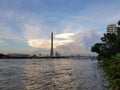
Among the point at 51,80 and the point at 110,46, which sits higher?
the point at 110,46

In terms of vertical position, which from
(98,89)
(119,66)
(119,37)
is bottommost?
(98,89)

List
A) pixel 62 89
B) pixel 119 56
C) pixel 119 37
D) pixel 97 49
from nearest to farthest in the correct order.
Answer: pixel 119 56 < pixel 62 89 < pixel 119 37 < pixel 97 49

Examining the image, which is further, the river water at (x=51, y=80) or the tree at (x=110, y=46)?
the tree at (x=110, y=46)

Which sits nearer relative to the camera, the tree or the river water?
the river water

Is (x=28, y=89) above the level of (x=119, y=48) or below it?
below

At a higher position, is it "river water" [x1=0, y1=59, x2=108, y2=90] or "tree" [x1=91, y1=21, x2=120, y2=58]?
"tree" [x1=91, y1=21, x2=120, y2=58]

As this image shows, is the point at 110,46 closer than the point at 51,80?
No

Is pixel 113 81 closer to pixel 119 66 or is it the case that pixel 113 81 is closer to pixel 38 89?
pixel 119 66

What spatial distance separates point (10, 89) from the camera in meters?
36.0

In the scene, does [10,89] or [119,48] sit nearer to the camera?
[10,89]

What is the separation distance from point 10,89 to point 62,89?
20.4 feet

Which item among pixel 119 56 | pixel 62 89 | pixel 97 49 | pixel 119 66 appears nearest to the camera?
pixel 119 66

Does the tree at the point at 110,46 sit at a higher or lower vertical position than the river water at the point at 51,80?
higher

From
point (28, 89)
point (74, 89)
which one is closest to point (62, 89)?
point (74, 89)
